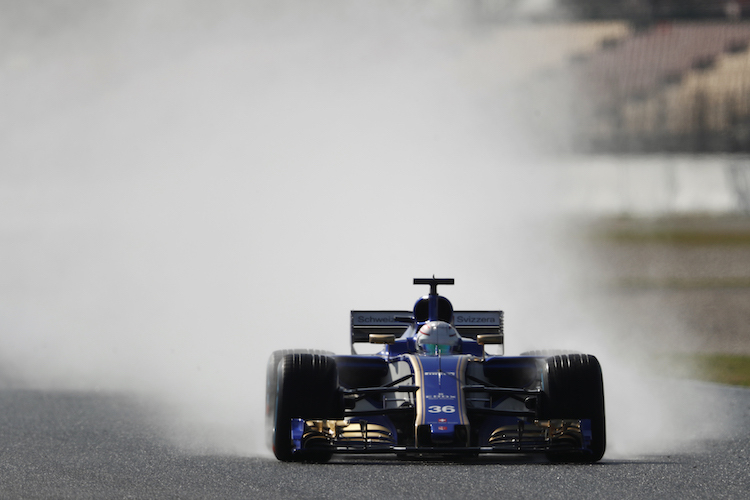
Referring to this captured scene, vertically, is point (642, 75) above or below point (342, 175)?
above

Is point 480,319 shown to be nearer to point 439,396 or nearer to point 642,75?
point 439,396

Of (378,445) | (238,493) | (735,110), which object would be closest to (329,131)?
(735,110)

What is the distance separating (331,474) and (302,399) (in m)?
1.28

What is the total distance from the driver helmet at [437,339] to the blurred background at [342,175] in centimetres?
798

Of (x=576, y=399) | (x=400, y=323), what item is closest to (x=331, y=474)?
(x=576, y=399)

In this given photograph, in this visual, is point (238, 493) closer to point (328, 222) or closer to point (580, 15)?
point (328, 222)

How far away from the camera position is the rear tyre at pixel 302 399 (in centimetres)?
1027

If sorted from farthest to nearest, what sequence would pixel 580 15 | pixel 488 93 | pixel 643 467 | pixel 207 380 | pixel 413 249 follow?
1. pixel 580 15
2. pixel 488 93
3. pixel 413 249
4. pixel 207 380
5. pixel 643 467

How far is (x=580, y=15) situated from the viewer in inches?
1549

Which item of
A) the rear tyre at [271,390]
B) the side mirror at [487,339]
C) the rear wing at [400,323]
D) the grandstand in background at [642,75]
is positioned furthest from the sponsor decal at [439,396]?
the grandstand in background at [642,75]

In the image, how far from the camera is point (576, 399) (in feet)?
34.3

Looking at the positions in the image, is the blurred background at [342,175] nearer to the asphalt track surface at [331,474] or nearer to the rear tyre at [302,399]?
the asphalt track surface at [331,474]

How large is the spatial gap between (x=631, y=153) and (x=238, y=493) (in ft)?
110

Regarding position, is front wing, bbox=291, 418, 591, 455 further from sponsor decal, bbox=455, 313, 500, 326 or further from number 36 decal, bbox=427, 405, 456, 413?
sponsor decal, bbox=455, 313, 500, 326
